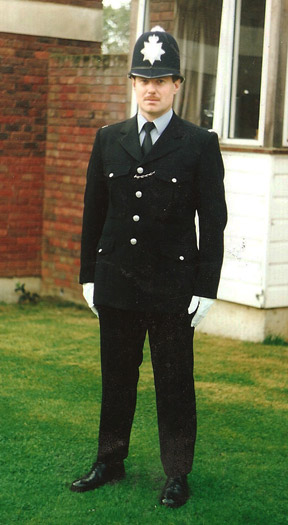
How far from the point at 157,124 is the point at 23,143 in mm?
5452

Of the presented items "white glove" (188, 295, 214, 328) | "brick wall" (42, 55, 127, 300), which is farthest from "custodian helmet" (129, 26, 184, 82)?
"brick wall" (42, 55, 127, 300)

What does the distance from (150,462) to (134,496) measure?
50cm

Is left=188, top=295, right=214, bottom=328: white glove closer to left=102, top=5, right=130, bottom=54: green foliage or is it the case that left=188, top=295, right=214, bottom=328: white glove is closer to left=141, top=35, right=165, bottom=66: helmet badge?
left=141, top=35, right=165, bottom=66: helmet badge

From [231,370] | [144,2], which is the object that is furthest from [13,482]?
[144,2]

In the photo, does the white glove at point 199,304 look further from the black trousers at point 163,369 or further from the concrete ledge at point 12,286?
the concrete ledge at point 12,286

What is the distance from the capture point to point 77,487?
4.44 meters

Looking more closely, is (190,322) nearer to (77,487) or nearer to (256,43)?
(77,487)

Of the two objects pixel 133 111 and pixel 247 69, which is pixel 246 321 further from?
pixel 133 111

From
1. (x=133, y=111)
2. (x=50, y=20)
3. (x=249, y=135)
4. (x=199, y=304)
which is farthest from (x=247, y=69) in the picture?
(x=199, y=304)

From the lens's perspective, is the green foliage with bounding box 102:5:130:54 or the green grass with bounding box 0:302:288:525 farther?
the green foliage with bounding box 102:5:130:54

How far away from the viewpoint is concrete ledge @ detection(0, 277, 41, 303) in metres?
9.50

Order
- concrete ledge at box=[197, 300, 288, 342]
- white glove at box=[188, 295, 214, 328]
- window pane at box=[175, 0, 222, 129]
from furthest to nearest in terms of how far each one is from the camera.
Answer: window pane at box=[175, 0, 222, 129] → concrete ledge at box=[197, 300, 288, 342] → white glove at box=[188, 295, 214, 328]

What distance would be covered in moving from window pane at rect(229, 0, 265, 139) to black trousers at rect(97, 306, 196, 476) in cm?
361

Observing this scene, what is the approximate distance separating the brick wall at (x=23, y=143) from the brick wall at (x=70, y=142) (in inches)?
3.5
